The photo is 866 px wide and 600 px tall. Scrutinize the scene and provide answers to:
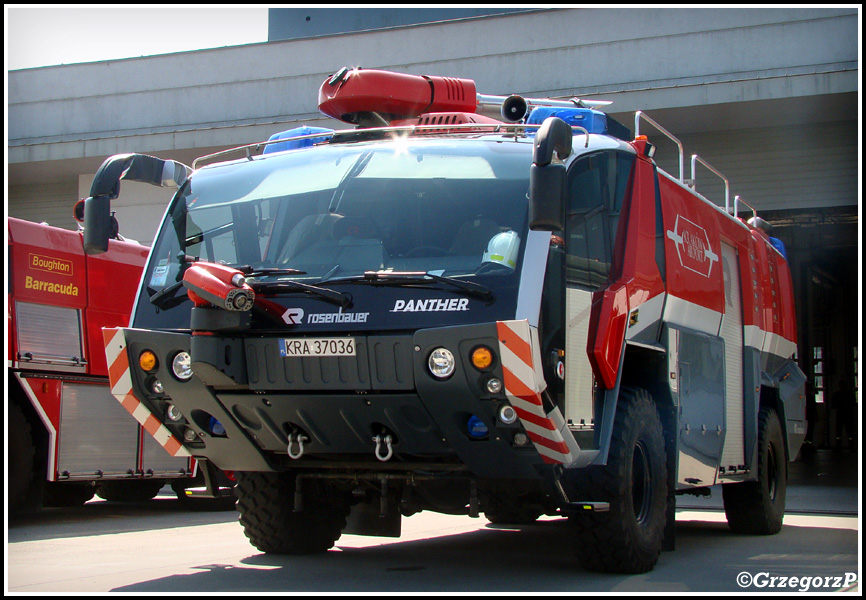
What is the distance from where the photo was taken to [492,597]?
5625 millimetres

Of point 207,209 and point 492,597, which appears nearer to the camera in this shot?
point 492,597

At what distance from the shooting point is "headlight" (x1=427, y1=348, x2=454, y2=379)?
5.54m

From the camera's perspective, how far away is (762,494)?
993 cm

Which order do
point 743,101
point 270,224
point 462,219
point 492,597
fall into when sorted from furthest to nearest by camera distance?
point 743,101 < point 270,224 < point 462,219 < point 492,597

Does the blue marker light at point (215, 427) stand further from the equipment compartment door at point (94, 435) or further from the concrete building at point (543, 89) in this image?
the concrete building at point (543, 89)

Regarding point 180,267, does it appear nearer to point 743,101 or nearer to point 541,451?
point 541,451

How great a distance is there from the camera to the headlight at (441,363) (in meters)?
5.54

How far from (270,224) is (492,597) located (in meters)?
2.68

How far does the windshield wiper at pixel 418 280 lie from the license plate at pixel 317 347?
14.4 inches

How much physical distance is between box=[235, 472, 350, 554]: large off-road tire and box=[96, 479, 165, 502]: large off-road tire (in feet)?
16.6

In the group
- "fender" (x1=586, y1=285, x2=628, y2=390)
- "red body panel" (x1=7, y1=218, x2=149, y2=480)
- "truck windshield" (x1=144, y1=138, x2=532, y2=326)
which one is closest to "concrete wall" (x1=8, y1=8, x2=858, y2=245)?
"red body panel" (x1=7, y1=218, x2=149, y2=480)

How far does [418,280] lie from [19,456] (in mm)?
5733

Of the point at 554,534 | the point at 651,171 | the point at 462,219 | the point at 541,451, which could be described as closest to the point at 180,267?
the point at 462,219

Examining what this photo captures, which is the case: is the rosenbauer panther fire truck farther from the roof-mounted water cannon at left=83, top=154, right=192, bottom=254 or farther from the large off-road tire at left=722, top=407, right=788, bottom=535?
the large off-road tire at left=722, top=407, right=788, bottom=535
